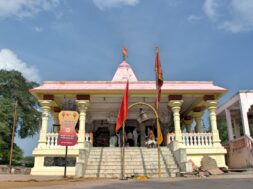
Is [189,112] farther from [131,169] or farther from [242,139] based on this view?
Result: [131,169]

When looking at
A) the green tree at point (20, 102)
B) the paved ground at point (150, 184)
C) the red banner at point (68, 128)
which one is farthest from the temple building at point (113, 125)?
the green tree at point (20, 102)

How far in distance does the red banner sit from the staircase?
1323 mm

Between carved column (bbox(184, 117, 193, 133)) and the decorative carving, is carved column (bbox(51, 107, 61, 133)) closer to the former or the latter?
the decorative carving

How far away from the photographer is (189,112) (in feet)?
58.9

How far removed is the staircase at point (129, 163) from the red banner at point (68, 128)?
1.32 m

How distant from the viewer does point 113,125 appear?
17359mm

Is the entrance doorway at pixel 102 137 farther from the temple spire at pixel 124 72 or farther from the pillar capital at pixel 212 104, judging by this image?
the pillar capital at pixel 212 104

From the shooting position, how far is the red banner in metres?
10.4

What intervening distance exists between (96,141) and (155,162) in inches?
305

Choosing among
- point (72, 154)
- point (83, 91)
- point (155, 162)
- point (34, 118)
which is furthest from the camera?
point (34, 118)

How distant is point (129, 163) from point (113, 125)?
21.3 feet

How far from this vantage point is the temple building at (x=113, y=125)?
10.9m

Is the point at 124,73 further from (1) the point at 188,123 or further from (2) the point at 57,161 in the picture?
(2) the point at 57,161

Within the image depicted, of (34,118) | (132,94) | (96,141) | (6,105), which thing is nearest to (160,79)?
(132,94)
